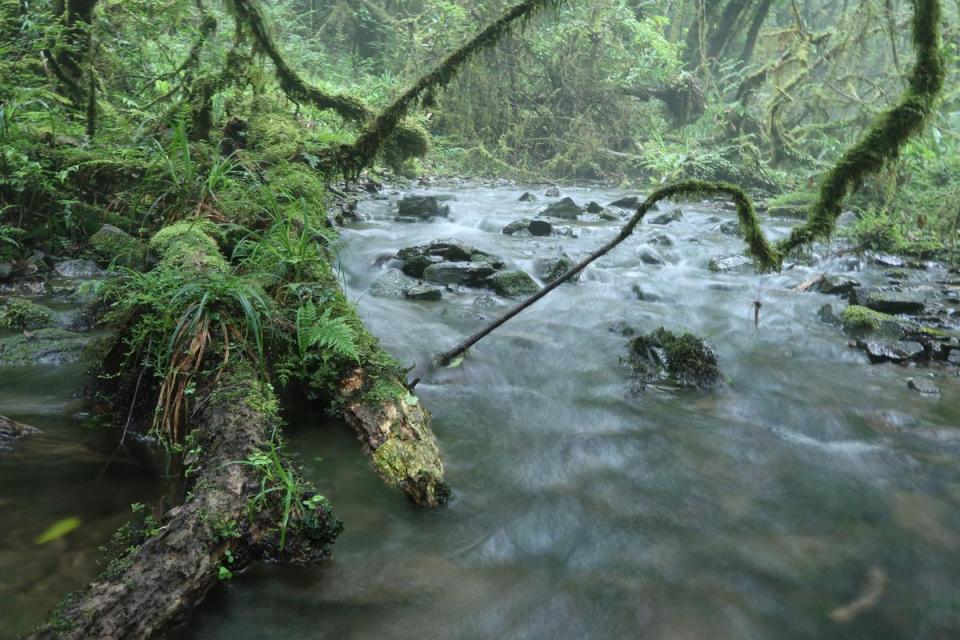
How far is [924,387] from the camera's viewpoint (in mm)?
4664

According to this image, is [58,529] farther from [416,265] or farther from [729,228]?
[729,228]

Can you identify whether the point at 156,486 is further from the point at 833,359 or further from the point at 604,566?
the point at 833,359

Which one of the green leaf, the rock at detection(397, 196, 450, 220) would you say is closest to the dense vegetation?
the green leaf

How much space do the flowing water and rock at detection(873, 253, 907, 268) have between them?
4.05 meters

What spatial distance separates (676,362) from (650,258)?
417 cm

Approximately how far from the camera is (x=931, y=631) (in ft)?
7.84

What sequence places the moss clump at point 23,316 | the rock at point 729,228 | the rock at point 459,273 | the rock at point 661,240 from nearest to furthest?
the moss clump at point 23,316
the rock at point 459,273
the rock at point 661,240
the rock at point 729,228

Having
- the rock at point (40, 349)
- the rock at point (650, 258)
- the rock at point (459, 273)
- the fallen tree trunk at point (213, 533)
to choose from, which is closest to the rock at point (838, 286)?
the rock at point (650, 258)

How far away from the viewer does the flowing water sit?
2.32 meters

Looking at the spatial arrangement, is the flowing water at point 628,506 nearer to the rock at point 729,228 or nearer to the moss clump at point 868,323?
the moss clump at point 868,323

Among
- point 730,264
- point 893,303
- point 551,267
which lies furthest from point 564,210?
point 893,303

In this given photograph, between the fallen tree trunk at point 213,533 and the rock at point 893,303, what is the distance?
629cm

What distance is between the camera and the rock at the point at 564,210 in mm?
11000

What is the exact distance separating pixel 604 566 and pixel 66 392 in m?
3.08
